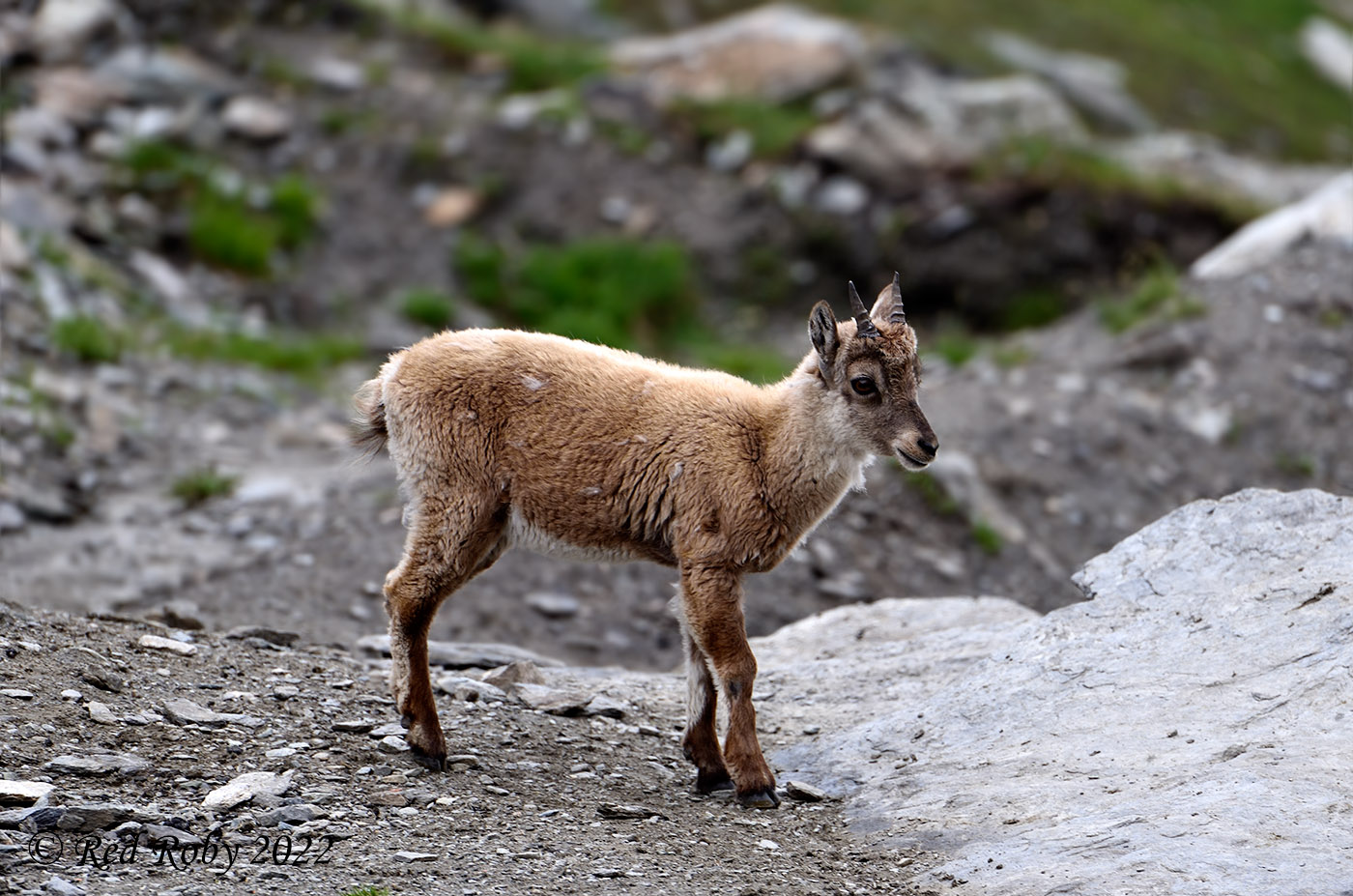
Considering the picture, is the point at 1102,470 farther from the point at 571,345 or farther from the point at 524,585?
the point at 571,345

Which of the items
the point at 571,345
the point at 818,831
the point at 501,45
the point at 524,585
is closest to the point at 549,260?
the point at 501,45

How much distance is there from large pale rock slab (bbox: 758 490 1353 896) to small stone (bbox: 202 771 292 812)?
2.81 m

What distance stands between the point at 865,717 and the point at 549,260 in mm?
12249

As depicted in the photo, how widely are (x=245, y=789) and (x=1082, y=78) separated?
29981 millimetres

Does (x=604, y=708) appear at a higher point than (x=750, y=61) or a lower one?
higher

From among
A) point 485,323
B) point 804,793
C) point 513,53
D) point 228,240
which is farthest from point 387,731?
point 513,53

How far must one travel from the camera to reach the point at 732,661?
789cm

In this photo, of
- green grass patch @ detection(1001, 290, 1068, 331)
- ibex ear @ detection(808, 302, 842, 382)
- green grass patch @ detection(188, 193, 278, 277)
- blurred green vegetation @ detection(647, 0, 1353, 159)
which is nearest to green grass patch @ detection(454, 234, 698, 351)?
green grass patch @ detection(188, 193, 278, 277)

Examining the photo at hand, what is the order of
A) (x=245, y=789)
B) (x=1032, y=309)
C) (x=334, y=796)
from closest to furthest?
(x=245, y=789) < (x=334, y=796) < (x=1032, y=309)

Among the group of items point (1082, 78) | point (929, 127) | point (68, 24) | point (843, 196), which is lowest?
point (1082, 78)

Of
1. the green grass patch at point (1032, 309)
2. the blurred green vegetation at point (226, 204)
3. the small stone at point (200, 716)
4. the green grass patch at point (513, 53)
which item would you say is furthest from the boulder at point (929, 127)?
the small stone at point (200, 716)

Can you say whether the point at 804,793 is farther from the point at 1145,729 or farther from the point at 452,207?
the point at 452,207

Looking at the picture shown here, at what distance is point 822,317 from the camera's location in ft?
26.4

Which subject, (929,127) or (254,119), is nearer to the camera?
(254,119)
